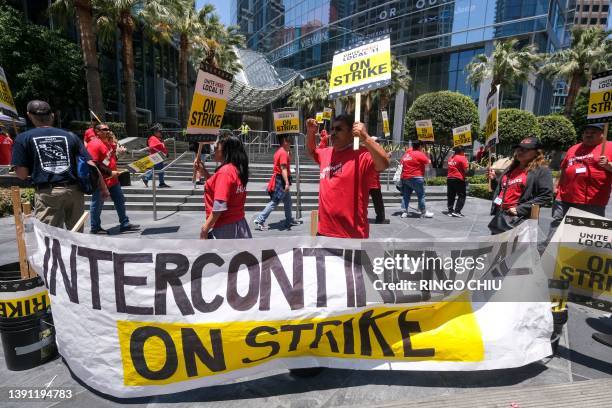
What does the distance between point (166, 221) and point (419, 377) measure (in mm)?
6870

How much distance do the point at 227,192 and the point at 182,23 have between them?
75.9 feet

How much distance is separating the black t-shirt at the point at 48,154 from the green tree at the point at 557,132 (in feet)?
98.7

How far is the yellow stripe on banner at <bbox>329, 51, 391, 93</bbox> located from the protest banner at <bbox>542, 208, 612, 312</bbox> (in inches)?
81.5

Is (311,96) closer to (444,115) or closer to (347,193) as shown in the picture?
(444,115)

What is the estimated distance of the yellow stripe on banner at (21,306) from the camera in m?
2.47

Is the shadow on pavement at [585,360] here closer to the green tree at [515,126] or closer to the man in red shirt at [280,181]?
the man in red shirt at [280,181]

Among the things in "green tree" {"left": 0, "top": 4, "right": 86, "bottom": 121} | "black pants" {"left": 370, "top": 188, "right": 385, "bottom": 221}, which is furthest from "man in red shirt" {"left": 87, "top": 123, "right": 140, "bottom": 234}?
"green tree" {"left": 0, "top": 4, "right": 86, "bottom": 121}

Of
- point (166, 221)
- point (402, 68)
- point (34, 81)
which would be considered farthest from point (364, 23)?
point (166, 221)

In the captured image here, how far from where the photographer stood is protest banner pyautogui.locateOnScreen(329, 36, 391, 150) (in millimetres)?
3201

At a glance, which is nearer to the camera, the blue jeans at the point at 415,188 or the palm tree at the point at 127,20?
the blue jeans at the point at 415,188

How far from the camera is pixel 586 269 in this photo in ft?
9.71

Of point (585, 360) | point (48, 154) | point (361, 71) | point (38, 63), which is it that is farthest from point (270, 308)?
point (38, 63)

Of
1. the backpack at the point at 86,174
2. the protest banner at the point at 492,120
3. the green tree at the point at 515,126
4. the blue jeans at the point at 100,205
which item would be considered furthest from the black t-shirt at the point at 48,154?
the green tree at the point at 515,126

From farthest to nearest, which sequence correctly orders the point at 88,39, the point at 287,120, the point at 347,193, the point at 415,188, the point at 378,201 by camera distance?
1. the point at 88,39
2. the point at 415,188
3. the point at 287,120
4. the point at 378,201
5. the point at 347,193
